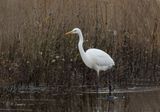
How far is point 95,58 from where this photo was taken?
12.9m

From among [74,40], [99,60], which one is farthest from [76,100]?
[74,40]

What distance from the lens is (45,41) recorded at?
12.4m

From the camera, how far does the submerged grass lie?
12242 mm

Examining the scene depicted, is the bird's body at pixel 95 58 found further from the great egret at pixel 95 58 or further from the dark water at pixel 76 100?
the dark water at pixel 76 100

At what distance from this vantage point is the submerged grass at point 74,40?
1224cm

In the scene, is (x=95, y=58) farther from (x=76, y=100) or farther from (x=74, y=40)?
(x=76, y=100)

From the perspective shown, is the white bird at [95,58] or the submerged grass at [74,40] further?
the white bird at [95,58]

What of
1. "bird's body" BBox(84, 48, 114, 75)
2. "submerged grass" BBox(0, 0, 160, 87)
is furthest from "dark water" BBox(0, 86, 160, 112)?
"bird's body" BBox(84, 48, 114, 75)

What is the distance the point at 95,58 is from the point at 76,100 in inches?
70.5

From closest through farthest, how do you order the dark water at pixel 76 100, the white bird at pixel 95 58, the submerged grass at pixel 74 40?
the dark water at pixel 76 100
the submerged grass at pixel 74 40
the white bird at pixel 95 58

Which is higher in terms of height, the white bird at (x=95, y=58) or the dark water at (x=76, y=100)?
the white bird at (x=95, y=58)

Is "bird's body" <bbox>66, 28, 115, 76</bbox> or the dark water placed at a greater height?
"bird's body" <bbox>66, 28, 115, 76</bbox>

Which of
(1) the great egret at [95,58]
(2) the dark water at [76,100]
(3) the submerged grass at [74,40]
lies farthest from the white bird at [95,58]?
(2) the dark water at [76,100]

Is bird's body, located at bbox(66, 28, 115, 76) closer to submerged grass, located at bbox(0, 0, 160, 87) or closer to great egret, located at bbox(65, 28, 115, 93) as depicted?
great egret, located at bbox(65, 28, 115, 93)
